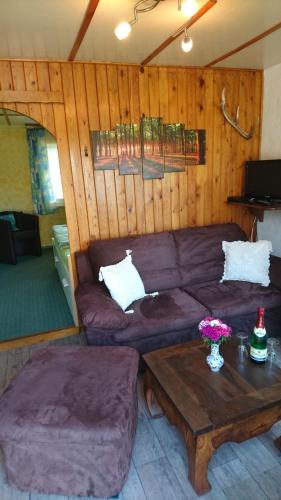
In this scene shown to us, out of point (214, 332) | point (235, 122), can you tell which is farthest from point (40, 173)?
point (214, 332)

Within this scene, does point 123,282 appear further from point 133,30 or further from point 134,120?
point 133,30

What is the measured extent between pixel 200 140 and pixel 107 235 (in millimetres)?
1317

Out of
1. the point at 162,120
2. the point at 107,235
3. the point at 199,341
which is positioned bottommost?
the point at 199,341

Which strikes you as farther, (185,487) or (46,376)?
(46,376)

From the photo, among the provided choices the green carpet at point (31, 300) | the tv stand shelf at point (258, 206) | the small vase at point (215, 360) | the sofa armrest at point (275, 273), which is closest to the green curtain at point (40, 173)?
the green carpet at point (31, 300)

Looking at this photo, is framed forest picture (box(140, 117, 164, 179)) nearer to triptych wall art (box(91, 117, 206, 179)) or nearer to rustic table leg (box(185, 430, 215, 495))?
triptych wall art (box(91, 117, 206, 179))

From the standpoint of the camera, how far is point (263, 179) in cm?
303

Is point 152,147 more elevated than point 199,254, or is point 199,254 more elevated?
point 152,147

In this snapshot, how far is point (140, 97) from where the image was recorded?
9.18ft

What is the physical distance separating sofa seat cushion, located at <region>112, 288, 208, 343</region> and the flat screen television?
1.32m

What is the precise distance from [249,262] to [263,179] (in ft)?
2.92

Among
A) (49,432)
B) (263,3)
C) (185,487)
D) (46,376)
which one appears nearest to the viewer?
(49,432)

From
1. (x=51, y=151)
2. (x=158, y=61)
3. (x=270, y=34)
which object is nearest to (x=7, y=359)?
(x=158, y=61)

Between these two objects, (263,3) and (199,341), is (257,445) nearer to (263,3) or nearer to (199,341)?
(199,341)
